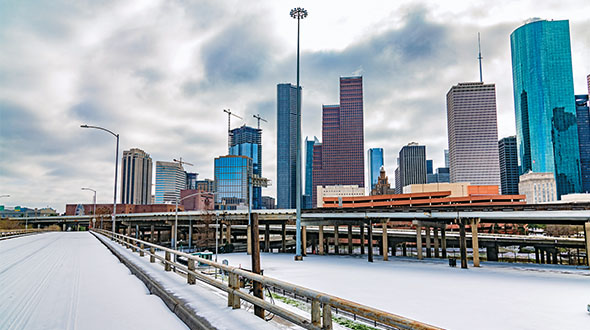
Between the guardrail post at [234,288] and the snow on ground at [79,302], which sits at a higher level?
the guardrail post at [234,288]

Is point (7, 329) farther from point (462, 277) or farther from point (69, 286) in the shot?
point (462, 277)

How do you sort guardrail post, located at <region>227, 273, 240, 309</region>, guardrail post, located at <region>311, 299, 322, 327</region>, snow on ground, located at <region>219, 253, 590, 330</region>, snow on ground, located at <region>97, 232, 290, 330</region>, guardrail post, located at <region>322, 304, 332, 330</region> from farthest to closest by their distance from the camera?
1. snow on ground, located at <region>219, 253, 590, 330</region>
2. guardrail post, located at <region>227, 273, 240, 309</region>
3. snow on ground, located at <region>97, 232, 290, 330</region>
4. guardrail post, located at <region>311, 299, 322, 327</region>
5. guardrail post, located at <region>322, 304, 332, 330</region>

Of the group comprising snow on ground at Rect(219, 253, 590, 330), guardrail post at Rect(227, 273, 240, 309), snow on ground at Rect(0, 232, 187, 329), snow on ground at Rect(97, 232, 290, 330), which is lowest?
snow on ground at Rect(219, 253, 590, 330)

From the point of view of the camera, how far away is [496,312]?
1656cm

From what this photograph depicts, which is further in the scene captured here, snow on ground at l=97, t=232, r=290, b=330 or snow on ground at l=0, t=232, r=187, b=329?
snow on ground at l=0, t=232, r=187, b=329

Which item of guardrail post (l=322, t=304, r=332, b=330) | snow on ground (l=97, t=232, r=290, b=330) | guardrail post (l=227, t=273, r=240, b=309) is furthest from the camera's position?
guardrail post (l=227, t=273, r=240, b=309)

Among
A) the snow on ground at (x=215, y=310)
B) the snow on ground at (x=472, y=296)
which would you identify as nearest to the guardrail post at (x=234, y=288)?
the snow on ground at (x=215, y=310)

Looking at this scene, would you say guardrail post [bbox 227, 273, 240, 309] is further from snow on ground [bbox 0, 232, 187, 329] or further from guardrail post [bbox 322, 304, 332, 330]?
guardrail post [bbox 322, 304, 332, 330]

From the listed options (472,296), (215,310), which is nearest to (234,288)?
(215,310)

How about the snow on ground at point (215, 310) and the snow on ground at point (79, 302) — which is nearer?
the snow on ground at point (215, 310)

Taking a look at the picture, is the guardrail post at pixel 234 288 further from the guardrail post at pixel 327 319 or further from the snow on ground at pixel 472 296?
the snow on ground at pixel 472 296

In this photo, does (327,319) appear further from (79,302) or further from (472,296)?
(472,296)

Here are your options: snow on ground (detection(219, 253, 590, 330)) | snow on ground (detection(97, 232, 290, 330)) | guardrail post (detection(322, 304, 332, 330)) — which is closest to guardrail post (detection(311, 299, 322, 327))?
guardrail post (detection(322, 304, 332, 330))

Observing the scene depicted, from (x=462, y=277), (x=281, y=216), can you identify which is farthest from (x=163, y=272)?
(x=281, y=216)
